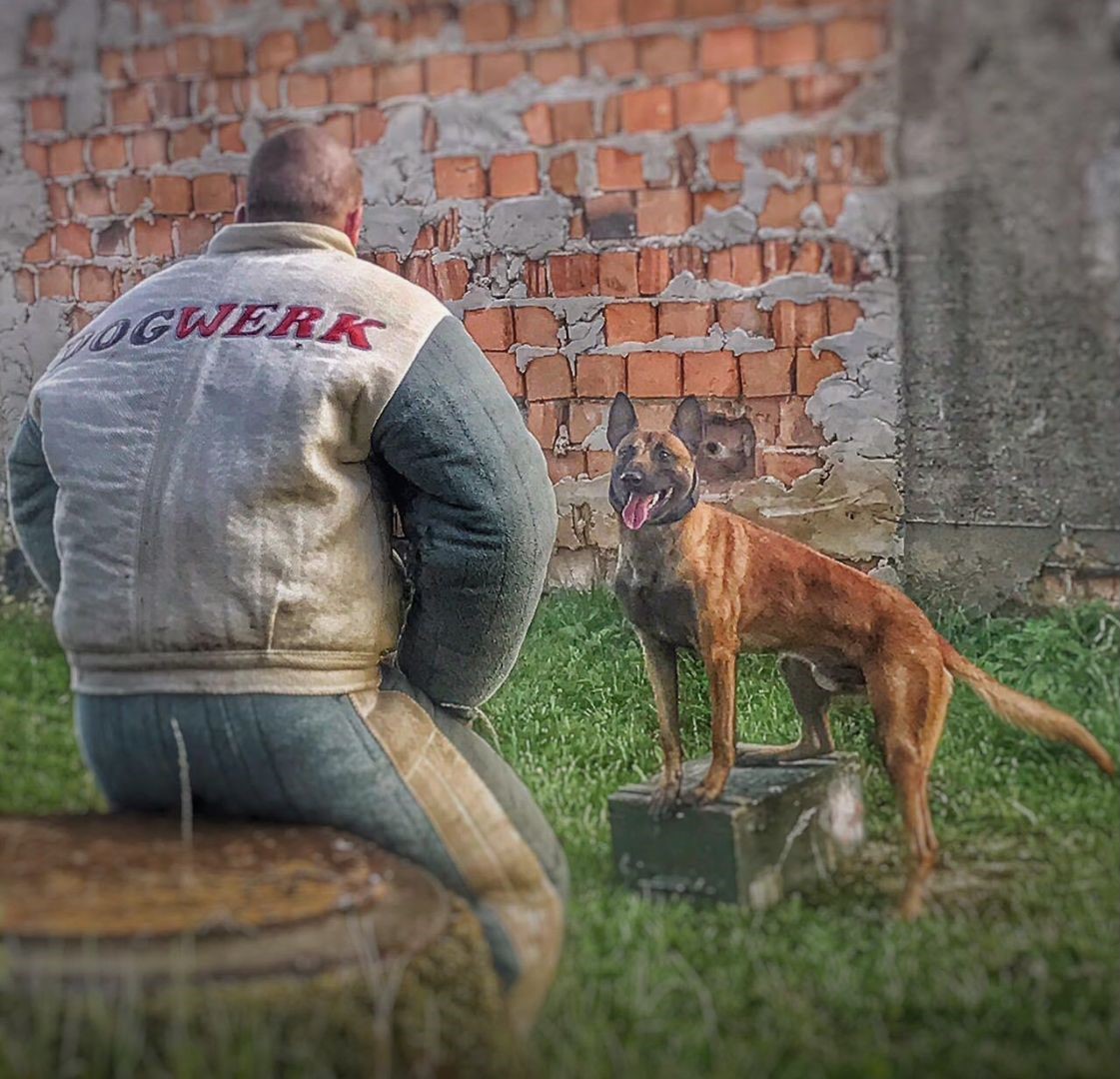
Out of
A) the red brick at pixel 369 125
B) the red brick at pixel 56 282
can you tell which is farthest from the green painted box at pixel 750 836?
the red brick at pixel 56 282

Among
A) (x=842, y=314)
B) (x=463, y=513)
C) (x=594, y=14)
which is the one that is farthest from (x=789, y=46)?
(x=463, y=513)

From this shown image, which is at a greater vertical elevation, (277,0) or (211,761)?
(277,0)

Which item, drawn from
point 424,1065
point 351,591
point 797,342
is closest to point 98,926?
point 424,1065

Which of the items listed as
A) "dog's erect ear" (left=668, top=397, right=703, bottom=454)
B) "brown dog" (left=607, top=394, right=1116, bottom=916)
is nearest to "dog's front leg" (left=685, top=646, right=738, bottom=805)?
"brown dog" (left=607, top=394, right=1116, bottom=916)

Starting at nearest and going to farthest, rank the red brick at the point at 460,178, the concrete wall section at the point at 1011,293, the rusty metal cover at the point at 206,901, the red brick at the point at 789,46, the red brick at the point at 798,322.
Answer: the rusty metal cover at the point at 206,901 → the concrete wall section at the point at 1011,293 → the red brick at the point at 789,46 → the red brick at the point at 798,322 → the red brick at the point at 460,178

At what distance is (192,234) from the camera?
2391 millimetres

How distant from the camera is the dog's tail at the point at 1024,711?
2.11 metres

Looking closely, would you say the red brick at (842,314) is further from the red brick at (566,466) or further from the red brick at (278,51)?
the red brick at (278,51)

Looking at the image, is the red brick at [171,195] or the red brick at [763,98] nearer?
the red brick at [763,98]

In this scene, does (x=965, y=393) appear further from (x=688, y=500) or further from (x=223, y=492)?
(x=223, y=492)

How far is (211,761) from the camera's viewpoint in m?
2.04

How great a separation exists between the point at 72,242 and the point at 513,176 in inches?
29.3

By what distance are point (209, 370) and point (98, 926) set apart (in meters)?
0.80

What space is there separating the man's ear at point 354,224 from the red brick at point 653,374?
479 millimetres
